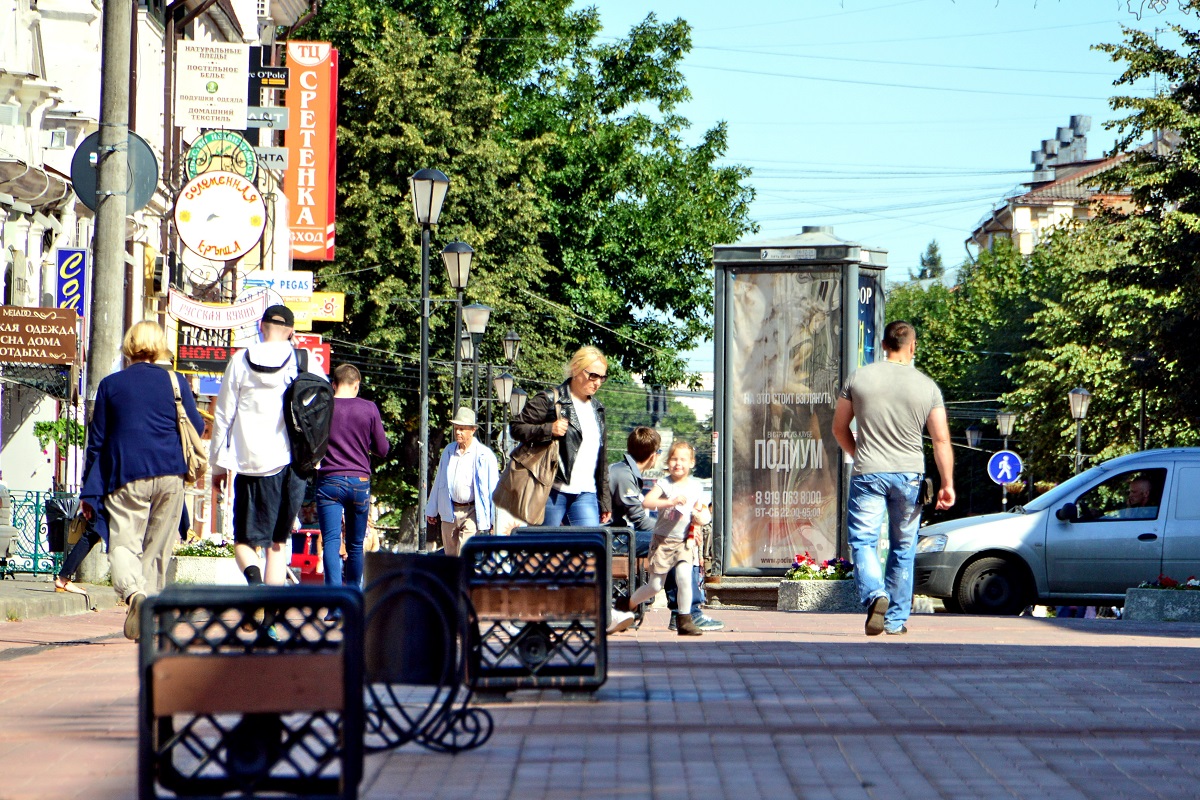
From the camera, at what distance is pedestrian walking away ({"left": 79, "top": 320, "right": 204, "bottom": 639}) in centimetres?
1027

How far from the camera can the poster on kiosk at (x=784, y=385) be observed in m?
17.7

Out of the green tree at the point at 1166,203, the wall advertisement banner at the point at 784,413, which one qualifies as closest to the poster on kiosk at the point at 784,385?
the wall advertisement banner at the point at 784,413

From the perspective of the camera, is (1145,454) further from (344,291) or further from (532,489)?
(344,291)

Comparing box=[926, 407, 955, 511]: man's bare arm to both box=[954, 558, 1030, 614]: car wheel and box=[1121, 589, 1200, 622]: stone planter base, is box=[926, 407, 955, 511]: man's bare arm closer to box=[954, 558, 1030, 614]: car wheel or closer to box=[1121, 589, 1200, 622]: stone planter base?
box=[1121, 589, 1200, 622]: stone planter base

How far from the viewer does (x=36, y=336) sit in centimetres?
2091

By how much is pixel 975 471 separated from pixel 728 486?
53270mm

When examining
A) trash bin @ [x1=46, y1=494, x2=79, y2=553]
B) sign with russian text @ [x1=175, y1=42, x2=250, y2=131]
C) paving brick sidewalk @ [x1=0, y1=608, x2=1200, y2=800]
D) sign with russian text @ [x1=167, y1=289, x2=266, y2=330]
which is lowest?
paving brick sidewalk @ [x1=0, y1=608, x2=1200, y2=800]

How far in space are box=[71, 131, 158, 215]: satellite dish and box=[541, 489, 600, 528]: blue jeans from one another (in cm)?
550

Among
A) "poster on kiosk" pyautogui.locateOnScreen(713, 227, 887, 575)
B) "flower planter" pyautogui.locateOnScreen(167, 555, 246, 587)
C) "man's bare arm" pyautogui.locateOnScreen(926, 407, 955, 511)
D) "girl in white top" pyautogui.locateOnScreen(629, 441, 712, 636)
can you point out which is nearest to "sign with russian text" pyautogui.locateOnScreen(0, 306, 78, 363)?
"flower planter" pyautogui.locateOnScreen(167, 555, 246, 587)

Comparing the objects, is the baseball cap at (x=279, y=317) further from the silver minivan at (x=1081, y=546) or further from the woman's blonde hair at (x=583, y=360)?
the silver minivan at (x=1081, y=546)

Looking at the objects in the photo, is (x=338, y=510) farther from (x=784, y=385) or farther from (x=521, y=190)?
(x=521, y=190)

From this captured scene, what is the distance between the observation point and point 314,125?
1539 inches

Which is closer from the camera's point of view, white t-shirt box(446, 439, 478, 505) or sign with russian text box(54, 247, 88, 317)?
white t-shirt box(446, 439, 478, 505)

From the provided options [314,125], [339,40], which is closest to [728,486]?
[314,125]
